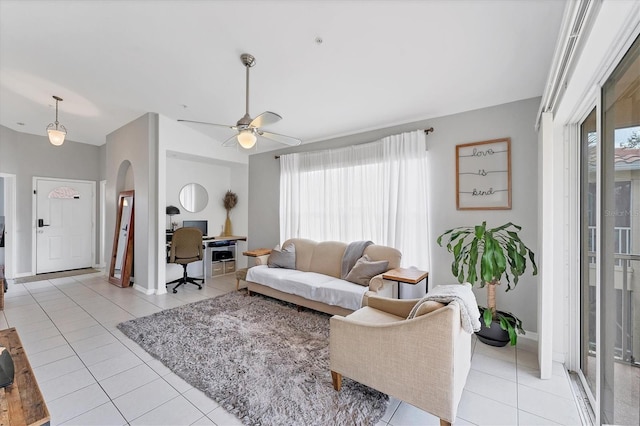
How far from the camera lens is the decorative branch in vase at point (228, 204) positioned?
20.8 feet

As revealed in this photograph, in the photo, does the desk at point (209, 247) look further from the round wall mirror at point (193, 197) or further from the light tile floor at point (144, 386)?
the light tile floor at point (144, 386)

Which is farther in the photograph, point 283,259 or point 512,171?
point 283,259

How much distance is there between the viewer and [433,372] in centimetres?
158

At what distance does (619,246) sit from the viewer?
1.43 m

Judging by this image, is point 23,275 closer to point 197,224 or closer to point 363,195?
point 197,224

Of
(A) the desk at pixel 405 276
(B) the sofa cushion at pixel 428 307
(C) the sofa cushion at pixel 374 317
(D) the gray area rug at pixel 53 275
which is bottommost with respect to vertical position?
(D) the gray area rug at pixel 53 275

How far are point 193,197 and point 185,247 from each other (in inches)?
61.7

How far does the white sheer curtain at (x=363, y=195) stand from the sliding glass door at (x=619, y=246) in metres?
1.90

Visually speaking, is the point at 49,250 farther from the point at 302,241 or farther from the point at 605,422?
the point at 605,422

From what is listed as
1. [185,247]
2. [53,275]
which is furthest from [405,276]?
[53,275]

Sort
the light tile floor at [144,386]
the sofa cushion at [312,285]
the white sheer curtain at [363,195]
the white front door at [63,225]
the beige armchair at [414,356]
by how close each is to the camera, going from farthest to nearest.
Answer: the white front door at [63,225] < the white sheer curtain at [363,195] < the sofa cushion at [312,285] < the light tile floor at [144,386] < the beige armchair at [414,356]

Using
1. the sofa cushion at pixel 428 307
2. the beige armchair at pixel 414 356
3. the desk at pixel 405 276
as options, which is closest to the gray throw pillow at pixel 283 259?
the desk at pixel 405 276

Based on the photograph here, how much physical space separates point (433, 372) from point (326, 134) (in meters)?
3.69

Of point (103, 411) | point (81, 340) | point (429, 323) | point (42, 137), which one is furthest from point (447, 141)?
point (42, 137)
